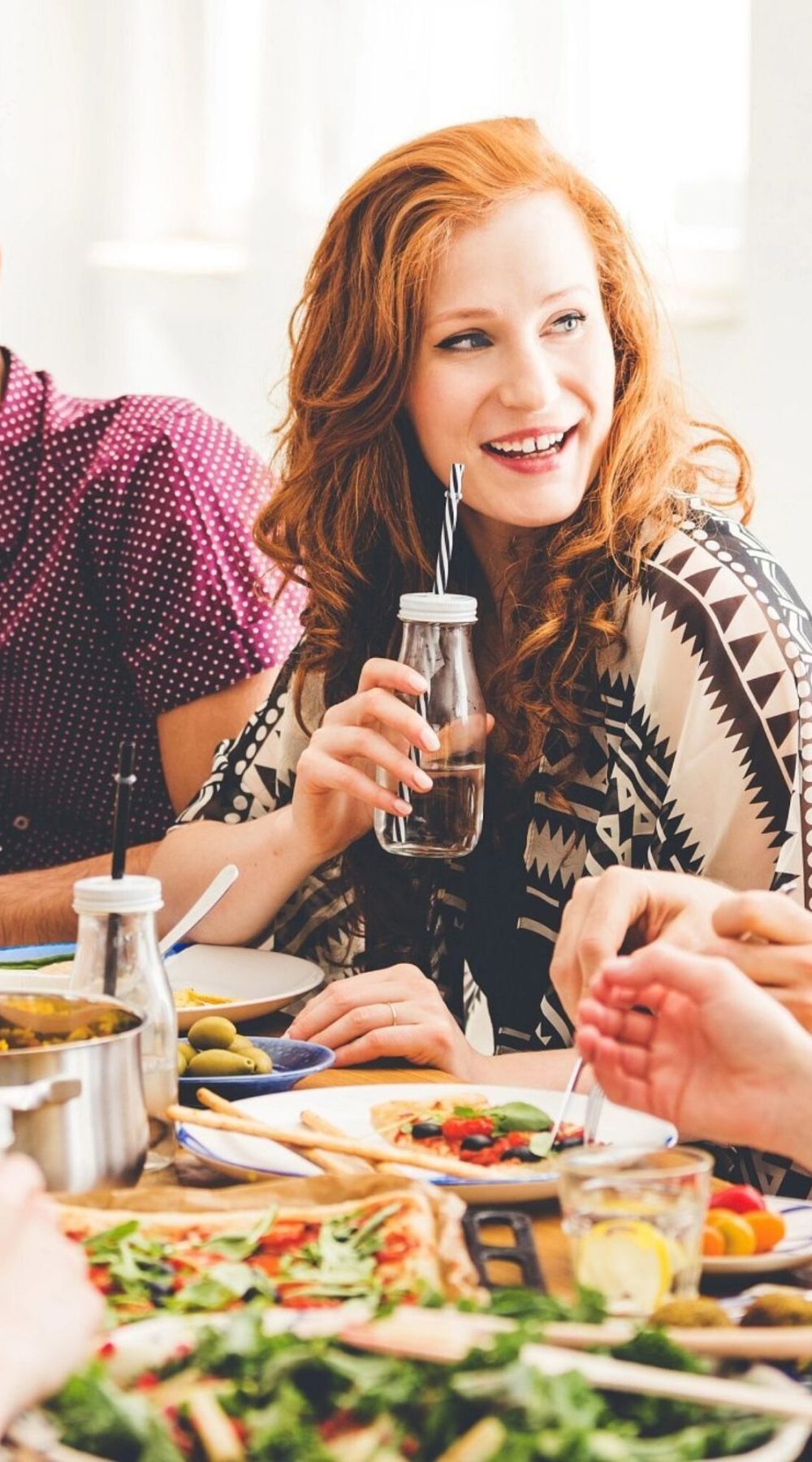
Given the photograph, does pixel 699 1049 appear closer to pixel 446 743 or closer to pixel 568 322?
pixel 446 743

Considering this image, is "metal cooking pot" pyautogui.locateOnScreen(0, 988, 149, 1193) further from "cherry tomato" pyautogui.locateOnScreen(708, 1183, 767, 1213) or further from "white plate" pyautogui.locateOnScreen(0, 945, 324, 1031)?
"white plate" pyautogui.locateOnScreen(0, 945, 324, 1031)

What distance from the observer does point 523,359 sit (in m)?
1.98

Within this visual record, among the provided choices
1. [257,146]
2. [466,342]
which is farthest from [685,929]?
[257,146]

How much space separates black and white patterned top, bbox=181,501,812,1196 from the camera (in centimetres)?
179

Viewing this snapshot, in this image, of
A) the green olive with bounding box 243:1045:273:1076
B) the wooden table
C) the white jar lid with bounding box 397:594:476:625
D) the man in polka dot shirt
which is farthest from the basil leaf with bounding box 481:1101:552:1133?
the man in polka dot shirt

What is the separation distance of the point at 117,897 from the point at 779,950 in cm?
46

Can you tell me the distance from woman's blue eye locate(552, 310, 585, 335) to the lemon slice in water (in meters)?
1.25

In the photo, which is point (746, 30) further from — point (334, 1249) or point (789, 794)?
point (334, 1249)

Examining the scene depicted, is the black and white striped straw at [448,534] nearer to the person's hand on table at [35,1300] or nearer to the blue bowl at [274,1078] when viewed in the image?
the blue bowl at [274,1078]

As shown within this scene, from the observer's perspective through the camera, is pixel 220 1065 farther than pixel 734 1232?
Yes

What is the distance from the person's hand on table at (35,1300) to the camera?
0.79 m

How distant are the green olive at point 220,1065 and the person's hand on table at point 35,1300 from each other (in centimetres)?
53

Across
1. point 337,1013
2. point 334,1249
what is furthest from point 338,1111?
point 334,1249

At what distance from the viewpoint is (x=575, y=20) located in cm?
402
